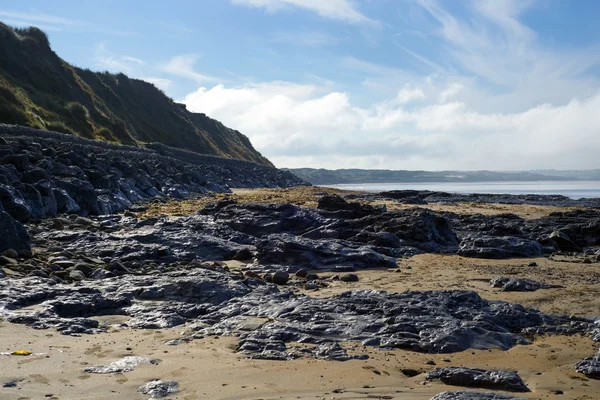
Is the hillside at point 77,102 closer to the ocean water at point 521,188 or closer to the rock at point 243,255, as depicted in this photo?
the ocean water at point 521,188

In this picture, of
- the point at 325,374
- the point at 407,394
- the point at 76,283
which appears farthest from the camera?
the point at 76,283

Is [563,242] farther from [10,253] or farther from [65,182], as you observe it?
[65,182]

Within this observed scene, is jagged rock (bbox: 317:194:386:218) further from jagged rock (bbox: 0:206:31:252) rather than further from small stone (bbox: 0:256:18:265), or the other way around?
small stone (bbox: 0:256:18:265)

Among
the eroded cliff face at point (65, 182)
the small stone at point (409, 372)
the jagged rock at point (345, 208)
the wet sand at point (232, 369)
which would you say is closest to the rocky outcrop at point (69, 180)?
the eroded cliff face at point (65, 182)

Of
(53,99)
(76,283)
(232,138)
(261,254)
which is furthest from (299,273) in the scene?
(232,138)

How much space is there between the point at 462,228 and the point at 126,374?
1671 centimetres

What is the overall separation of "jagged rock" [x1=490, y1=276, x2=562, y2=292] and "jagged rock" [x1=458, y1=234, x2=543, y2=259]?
13.8 ft

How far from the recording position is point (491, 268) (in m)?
12.9

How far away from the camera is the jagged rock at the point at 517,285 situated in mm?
10141

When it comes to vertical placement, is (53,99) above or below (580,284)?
above

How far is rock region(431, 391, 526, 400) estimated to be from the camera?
15.8 feet

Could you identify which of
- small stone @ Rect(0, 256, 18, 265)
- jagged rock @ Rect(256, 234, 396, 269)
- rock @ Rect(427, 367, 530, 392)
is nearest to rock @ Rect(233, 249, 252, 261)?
jagged rock @ Rect(256, 234, 396, 269)

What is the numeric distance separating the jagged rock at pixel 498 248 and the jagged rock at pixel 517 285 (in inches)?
166

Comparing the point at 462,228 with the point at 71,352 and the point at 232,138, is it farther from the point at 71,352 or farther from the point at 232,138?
the point at 232,138
